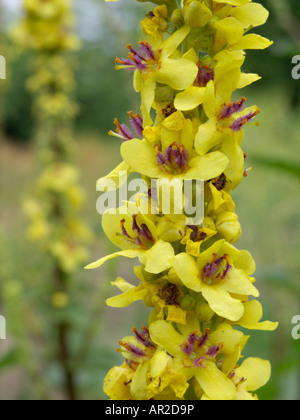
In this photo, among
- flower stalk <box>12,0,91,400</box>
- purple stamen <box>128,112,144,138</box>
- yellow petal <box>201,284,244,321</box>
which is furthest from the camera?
flower stalk <box>12,0,91,400</box>

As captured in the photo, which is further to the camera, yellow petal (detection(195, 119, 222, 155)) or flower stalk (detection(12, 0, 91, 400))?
flower stalk (detection(12, 0, 91, 400))

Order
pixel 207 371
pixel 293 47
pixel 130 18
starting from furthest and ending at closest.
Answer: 1. pixel 130 18
2. pixel 293 47
3. pixel 207 371

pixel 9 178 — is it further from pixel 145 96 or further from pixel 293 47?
pixel 145 96

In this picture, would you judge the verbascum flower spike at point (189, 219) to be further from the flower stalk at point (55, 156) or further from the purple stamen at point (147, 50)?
the flower stalk at point (55, 156)

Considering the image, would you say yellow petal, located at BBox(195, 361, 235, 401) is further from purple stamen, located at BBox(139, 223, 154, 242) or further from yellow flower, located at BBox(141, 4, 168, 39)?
yellow flower, located at BBox(141, 4, 168, 39)

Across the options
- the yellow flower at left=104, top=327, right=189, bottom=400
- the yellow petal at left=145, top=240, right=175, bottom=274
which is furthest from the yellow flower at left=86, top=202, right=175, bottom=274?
the yellow flower at left=104, top=327, right=189, bottom=400

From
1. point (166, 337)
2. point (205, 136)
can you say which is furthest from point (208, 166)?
point (166, 337)

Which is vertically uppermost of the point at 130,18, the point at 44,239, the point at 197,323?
the point at 130,18

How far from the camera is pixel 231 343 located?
0.73m

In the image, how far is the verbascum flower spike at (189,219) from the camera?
2.35 feet

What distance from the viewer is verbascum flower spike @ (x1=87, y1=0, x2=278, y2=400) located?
28.2 inches

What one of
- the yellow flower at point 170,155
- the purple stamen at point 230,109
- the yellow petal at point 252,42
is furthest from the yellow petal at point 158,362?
the yellow petal at point 252,42

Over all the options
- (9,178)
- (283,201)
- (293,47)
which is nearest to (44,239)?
(293,47)
